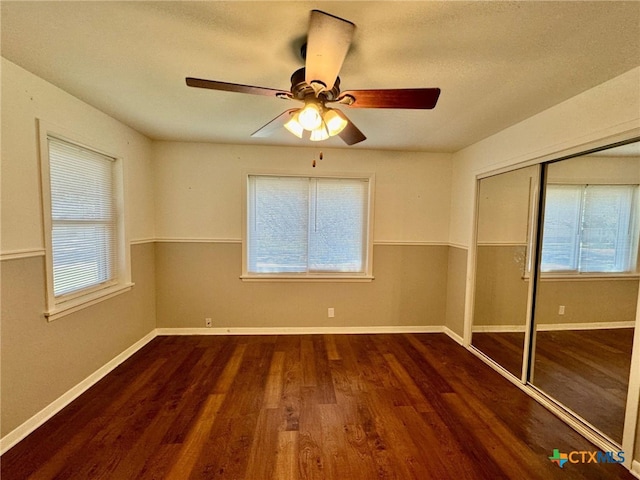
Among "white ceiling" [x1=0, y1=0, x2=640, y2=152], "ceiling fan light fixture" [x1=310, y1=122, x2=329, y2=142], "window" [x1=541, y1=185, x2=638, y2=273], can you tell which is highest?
"white ceiling" [x1=0, y1=0, x2=640, y2=152]

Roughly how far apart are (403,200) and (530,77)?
1928 mm

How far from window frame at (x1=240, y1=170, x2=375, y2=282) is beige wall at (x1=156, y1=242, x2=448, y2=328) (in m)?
0.07

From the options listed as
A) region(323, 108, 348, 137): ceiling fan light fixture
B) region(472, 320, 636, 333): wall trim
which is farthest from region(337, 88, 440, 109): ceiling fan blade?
region(472, 320, 636, 333): wall trim

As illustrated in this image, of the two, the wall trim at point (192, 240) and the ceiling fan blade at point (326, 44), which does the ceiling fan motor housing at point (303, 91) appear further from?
the wall trim at point (192, 240)

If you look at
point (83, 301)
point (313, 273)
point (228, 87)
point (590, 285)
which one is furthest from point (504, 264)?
point (83, 301)

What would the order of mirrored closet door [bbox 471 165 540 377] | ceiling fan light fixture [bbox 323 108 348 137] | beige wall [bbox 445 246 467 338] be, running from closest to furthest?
ceiling fan light fixture [bbox 323 108 348 137], mirrored closet door [bbox 471 165 540 377], beige wall [bbox 445 246 467 338]

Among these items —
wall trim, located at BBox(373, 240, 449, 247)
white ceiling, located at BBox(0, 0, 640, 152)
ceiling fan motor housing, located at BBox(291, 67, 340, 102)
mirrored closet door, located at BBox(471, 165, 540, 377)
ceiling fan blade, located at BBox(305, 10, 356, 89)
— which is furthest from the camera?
A: wall trim, located at BBox(373, 240, 449, 247)

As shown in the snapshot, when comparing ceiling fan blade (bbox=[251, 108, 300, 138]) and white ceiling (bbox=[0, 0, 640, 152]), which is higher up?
white ceiling (bbox=[0, 0, 640, 152])

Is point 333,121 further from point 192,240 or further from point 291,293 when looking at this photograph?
point 192,240

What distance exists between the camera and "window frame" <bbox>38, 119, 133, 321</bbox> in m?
1.89

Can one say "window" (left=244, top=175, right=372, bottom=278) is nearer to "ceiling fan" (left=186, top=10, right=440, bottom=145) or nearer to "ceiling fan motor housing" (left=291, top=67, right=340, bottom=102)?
"ceiling fan" (left=186, top=10, right=440, bottom=145)

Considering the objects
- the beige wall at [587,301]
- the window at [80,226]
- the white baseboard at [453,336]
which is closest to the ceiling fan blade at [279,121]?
the window at [80,226]

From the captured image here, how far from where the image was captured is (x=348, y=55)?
152cm

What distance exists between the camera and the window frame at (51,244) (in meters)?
1.89
